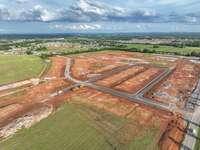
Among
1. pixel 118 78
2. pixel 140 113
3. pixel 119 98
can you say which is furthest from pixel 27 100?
pixel 118 78

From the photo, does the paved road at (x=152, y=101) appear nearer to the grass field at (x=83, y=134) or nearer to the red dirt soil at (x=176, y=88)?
the red dirt soil at (x=176, y=88)

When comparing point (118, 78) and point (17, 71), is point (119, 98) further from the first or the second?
point (17, 71)

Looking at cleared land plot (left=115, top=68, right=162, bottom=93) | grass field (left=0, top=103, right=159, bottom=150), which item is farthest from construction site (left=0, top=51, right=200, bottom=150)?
grass field (left=0, top=103, right=159, bottom=150)

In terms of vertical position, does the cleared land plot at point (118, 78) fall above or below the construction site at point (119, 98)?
above

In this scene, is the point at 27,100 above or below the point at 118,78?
below

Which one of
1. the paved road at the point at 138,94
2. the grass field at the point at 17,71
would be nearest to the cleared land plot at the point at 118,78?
the paved road at the point at 138,94

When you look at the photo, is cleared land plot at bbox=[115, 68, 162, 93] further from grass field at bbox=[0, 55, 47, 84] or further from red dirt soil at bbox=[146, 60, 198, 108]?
grass field at bbox=[0, 55, 47, 84]

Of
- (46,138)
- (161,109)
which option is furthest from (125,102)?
(46,138)

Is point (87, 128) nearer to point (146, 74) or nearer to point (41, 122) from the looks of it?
point (41, 122)
